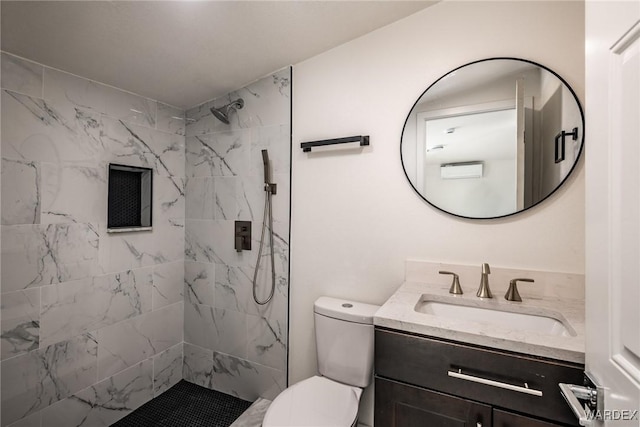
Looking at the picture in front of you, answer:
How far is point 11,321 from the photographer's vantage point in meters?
1.48

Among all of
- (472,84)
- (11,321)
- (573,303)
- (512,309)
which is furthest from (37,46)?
(573,303)

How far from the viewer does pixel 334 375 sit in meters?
1.62

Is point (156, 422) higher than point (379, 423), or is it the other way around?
point (379, 423)

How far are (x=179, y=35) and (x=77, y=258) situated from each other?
1352 millimetres

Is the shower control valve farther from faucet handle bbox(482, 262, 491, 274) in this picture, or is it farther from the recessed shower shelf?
faucet handle bbox(482, 262, 491, 274)

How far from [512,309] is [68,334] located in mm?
2272

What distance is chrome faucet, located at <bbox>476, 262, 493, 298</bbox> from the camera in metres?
1.38

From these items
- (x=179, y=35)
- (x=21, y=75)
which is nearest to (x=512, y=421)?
(x=179, y=35)

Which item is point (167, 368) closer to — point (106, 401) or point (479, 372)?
point (106, 401)

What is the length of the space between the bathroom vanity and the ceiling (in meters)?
1.49

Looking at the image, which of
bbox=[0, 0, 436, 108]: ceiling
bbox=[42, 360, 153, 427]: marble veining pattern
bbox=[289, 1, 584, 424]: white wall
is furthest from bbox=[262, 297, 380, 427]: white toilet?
bbox=[0, 0, 436, 108]: ceiling

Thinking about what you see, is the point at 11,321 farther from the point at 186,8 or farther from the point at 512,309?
the point at 512,309

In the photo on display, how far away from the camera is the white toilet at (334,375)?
1.32m

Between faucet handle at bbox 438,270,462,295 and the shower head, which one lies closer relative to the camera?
faucet handle at bbox 438,270,462,295
